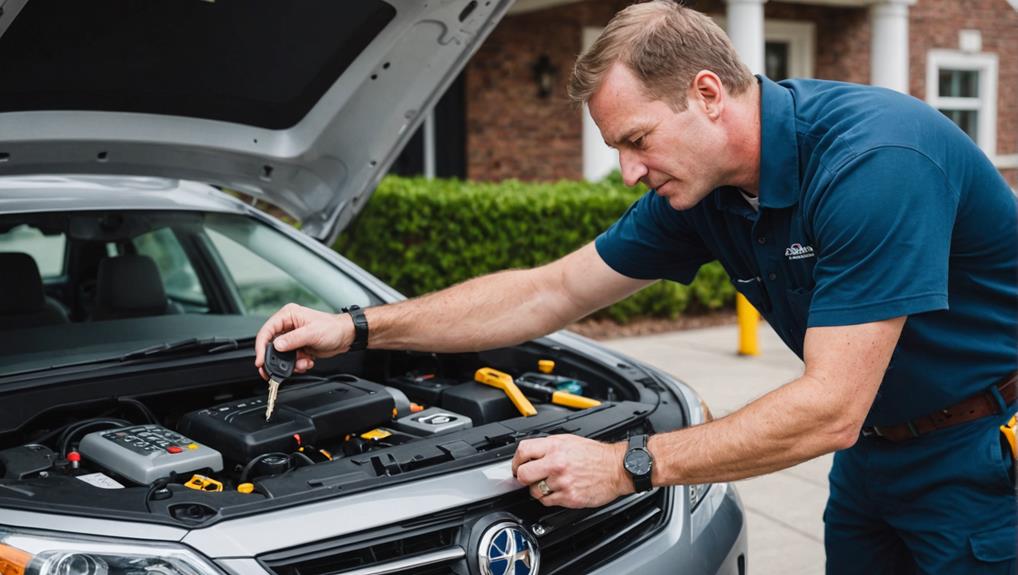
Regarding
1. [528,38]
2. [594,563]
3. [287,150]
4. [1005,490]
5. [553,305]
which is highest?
[528,38]

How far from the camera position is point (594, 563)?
212 cm

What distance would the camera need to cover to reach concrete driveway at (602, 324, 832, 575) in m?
3.76

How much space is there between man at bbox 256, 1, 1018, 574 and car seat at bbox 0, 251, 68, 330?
1.11 metres

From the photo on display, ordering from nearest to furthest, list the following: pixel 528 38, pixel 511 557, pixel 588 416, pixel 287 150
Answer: pixel 511 557
pixel 588 416
pixel 287 150
pixel 528 38

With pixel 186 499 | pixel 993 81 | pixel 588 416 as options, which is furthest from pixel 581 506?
pixel 993 81

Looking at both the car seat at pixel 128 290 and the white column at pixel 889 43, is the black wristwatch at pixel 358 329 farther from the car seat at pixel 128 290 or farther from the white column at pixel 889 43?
the white column at pixel 889 43

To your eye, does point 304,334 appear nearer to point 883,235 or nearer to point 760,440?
point 760,440

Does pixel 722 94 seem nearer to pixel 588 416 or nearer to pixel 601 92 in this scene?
pixel 601 92

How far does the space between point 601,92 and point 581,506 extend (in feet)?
2.64

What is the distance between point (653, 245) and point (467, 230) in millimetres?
4884

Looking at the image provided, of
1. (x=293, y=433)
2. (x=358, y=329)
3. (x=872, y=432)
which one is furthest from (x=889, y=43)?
(x=293, y=433)

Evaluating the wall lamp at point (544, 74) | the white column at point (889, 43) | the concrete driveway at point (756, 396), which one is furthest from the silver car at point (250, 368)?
the white column at point (889, 43)

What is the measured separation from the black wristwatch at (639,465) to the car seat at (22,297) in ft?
6.42

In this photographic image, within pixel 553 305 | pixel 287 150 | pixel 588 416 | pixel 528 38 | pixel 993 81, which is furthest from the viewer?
pixel 993 81
